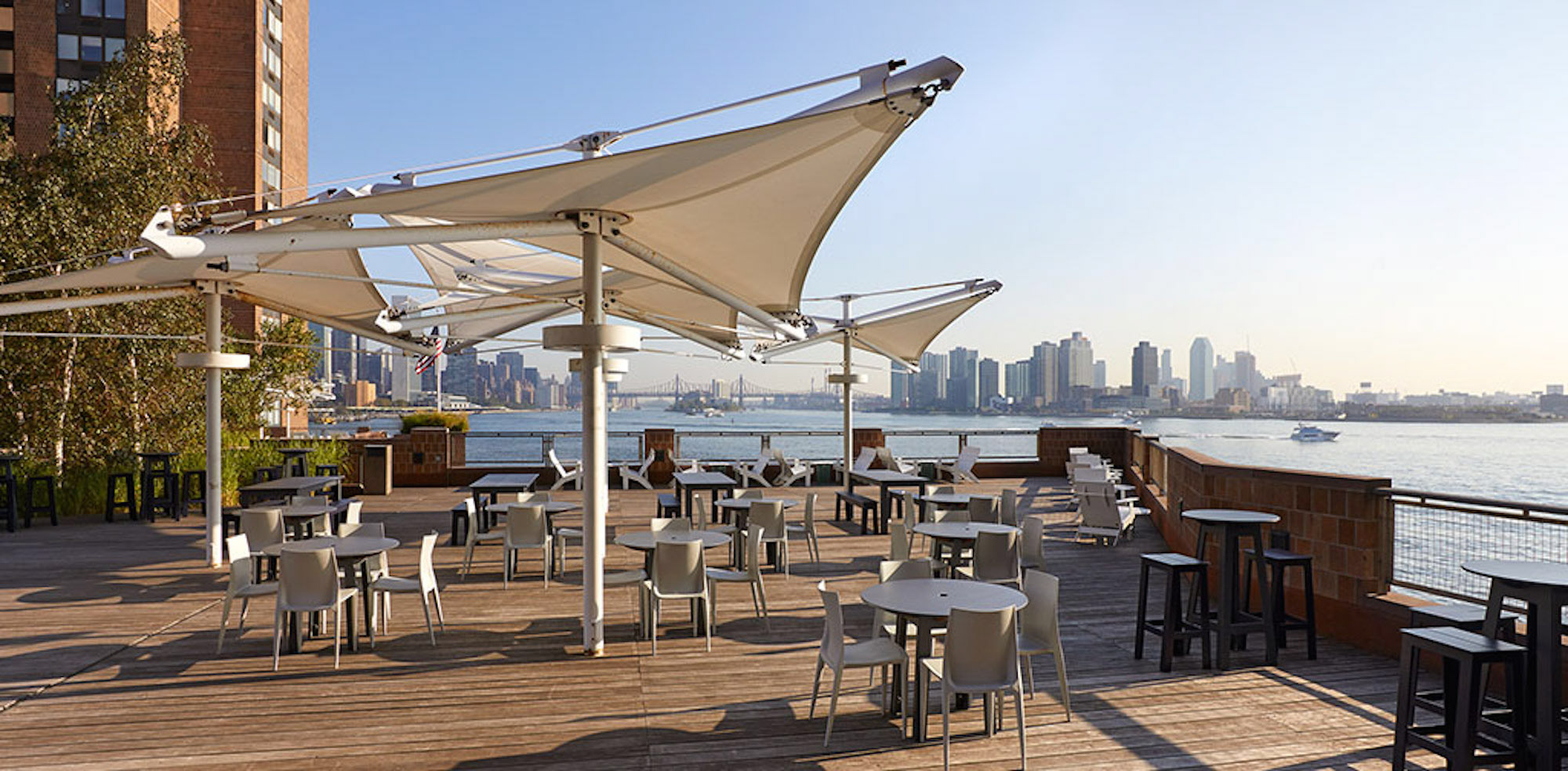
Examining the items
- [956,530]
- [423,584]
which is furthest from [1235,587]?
[423,584]

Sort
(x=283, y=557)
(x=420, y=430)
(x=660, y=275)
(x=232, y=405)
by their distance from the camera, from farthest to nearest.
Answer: (x=420, y=430), (x=232, y=405), (x=660, y=275), (x=283, y=557)

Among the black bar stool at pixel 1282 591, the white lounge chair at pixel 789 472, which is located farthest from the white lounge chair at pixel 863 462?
the black bar stool at pixel 1282 591

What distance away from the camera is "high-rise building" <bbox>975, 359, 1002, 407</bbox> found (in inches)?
2810

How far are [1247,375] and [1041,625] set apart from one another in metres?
76.5

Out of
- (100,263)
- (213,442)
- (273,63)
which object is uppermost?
(273,63)

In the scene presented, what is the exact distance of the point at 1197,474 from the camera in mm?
8500

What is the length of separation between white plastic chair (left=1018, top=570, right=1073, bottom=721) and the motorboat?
58184mm

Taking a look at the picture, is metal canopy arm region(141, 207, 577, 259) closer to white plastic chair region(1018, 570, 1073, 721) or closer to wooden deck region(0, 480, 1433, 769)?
wooden deck region(0, 480, 1433, 769)

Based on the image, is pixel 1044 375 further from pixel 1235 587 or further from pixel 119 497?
pixel 1235 587

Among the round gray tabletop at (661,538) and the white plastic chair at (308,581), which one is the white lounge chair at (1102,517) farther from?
the white plastic chair at (308,581)

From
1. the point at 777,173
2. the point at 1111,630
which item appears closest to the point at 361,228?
the point at 777,173

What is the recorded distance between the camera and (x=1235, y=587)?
6176 millimetres

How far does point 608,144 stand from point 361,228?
2542 millimetres

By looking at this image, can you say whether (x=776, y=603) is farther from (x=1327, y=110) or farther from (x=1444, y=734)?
(x=1327, y=110)
